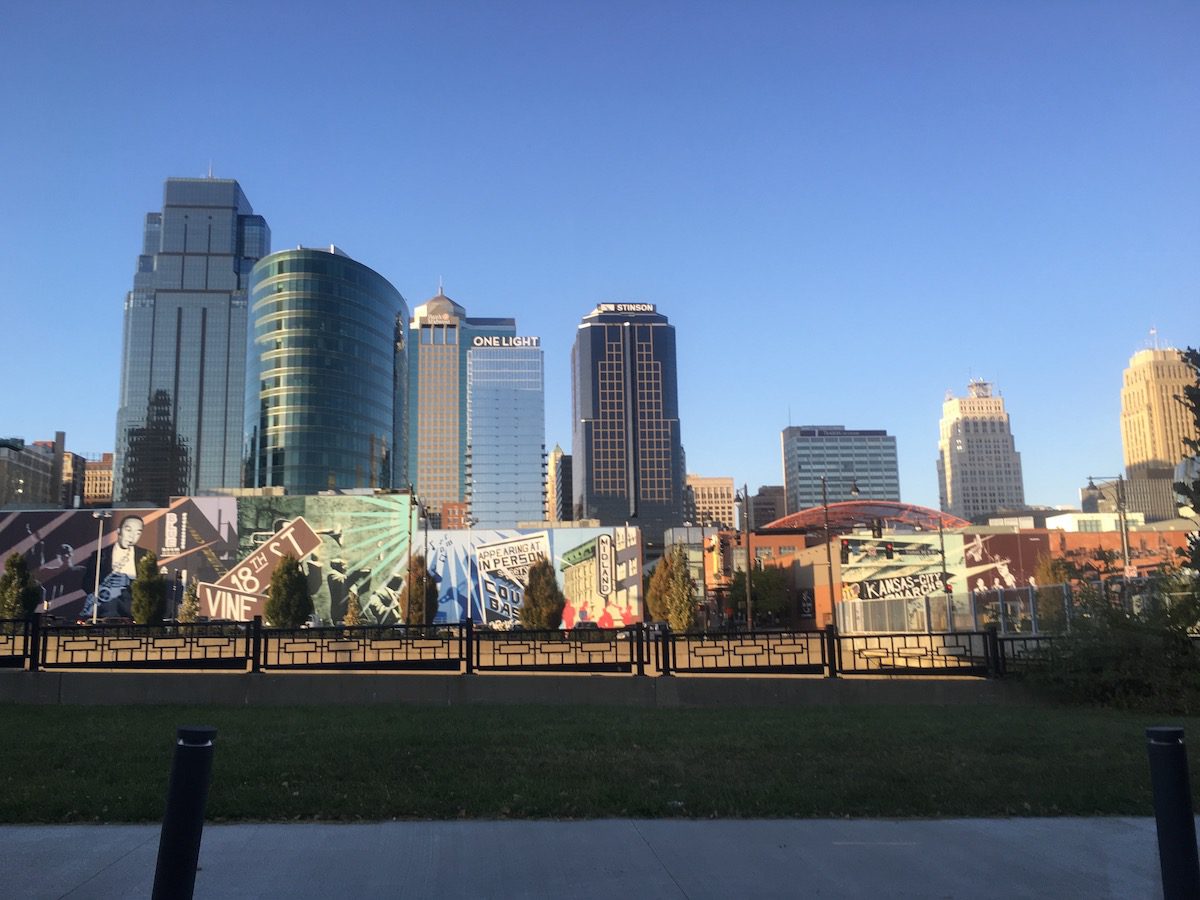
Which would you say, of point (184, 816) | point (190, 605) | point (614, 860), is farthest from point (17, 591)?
point (184, 816)

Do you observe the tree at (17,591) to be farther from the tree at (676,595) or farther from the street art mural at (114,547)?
the tree at (676,595)

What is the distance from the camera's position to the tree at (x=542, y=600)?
79.3 meters

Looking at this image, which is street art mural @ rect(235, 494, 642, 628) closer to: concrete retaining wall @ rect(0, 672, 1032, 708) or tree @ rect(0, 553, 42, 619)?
tree @ rect(0, 553, 42, 619)

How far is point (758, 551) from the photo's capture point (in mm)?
126812

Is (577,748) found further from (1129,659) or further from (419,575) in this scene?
(419,575)

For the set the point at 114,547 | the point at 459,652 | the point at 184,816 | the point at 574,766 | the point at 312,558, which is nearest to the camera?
the point at 184,816

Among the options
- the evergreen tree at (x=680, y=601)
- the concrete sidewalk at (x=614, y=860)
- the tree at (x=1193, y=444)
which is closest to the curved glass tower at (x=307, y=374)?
the evergreen tree at (x=680, y=601)

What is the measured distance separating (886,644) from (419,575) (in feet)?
168

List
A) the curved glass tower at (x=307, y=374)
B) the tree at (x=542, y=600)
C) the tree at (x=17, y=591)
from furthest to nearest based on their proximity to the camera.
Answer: the curved glass tower at (x=307, y=374) < the tree at (x=542, y=600) < the tree at (x=17, y=591)

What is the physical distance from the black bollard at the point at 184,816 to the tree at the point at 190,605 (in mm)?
82025

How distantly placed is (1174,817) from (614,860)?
3.68 m

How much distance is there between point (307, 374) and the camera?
15300 centimetres

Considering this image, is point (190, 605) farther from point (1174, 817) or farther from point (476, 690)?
point (1174, 817)

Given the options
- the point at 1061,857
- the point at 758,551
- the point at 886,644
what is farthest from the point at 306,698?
the point at 758,551
